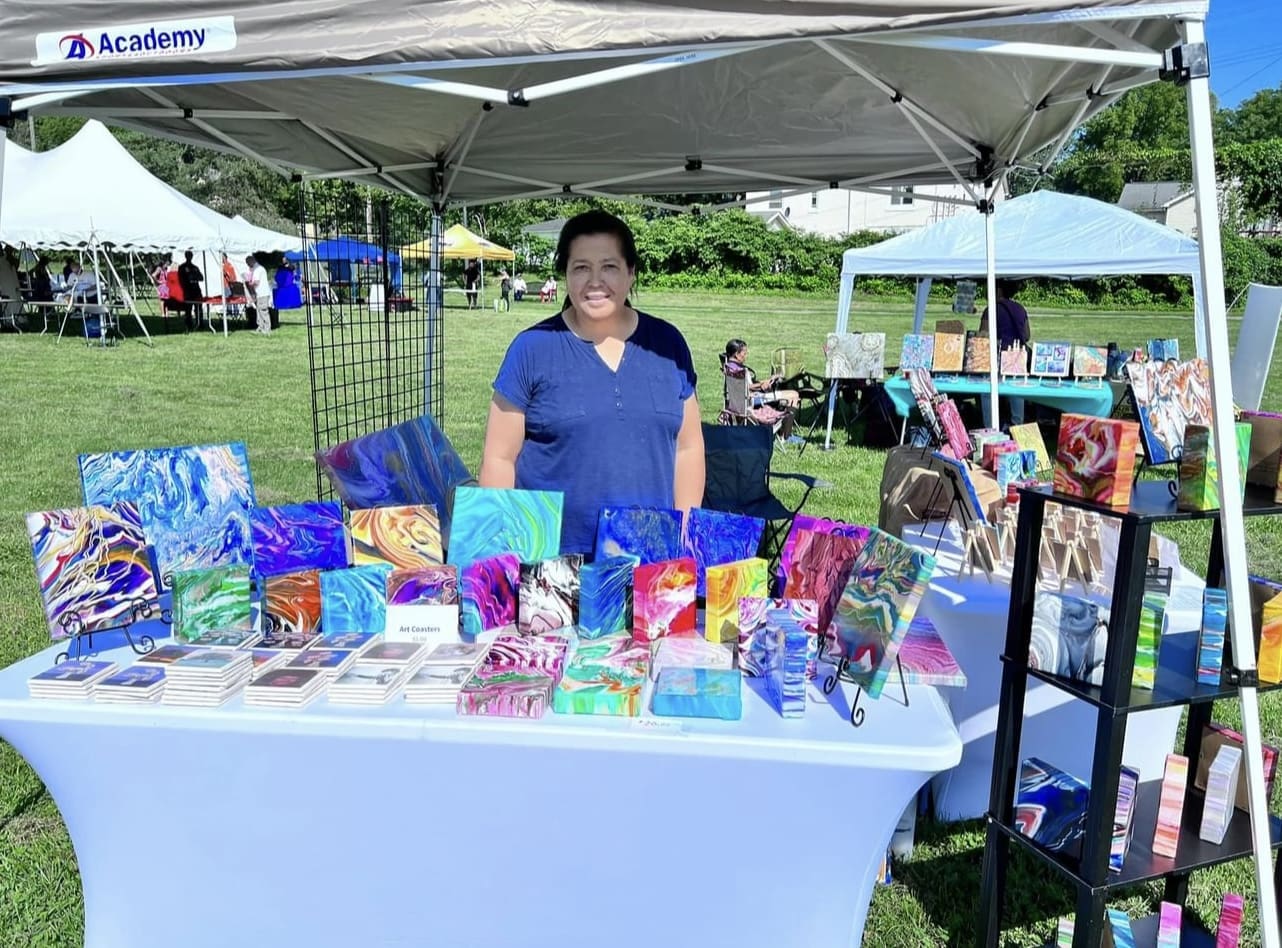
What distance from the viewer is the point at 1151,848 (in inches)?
69.5

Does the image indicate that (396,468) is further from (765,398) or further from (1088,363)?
(1088,363)

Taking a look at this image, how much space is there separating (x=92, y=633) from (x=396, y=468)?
1.03 metres

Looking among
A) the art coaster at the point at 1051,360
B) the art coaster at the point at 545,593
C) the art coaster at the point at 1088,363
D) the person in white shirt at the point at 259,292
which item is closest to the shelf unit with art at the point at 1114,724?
the art coaster at the point at 545,593

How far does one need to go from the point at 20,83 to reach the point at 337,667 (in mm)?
1248

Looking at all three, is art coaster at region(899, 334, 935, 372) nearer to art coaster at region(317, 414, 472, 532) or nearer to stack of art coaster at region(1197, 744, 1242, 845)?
art coaster at region(317, 414, 472, 532)

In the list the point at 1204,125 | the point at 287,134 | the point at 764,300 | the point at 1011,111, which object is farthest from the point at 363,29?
the point at 764,300

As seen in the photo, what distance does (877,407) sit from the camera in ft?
26.8

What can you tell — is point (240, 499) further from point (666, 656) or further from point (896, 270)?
point (896, 270)

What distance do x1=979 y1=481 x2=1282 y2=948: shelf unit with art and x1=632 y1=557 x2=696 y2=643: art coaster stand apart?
26.2 inches

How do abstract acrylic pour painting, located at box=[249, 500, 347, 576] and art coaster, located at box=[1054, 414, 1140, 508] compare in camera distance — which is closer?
art coaster, located at box=[1054, 414, 1140, 508]

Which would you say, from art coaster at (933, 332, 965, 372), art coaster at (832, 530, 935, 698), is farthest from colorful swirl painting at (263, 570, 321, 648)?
art coaster at (933, 332, 965, 372)

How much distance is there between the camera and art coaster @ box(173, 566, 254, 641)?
1853 millimetres

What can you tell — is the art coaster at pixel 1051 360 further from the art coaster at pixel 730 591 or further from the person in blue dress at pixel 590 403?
the art coaster at pixel 730 591

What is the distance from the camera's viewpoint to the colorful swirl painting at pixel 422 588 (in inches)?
74.9
